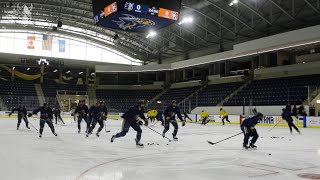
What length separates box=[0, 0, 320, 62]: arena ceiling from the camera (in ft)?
94.0

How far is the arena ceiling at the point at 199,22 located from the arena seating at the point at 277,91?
505 centimetres

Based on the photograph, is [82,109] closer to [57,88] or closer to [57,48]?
[57,48]

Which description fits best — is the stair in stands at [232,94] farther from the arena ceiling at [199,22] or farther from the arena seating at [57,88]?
the arena seating at [57,88]

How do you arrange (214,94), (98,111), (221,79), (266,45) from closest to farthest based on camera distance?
(98,111)
(266,45)
(214,94)
(221,79)

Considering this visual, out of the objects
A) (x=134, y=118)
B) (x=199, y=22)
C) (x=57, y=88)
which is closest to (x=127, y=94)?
(x=57, y=88)

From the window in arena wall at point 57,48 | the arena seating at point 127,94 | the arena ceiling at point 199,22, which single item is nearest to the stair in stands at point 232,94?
the arena ceiling at point 199,22

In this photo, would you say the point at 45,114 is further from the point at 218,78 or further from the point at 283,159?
the point at 218,78

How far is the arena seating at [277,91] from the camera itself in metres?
26.7

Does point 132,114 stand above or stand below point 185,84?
below

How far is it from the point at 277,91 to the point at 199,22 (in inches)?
451

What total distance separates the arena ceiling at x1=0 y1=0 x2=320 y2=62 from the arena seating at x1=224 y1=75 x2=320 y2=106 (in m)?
5.05

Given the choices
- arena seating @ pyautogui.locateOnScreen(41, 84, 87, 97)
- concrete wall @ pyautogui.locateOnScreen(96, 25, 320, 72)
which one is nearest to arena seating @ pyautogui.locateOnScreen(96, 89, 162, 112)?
arena seating @ pyautogui.locateOnScreen(41, 84, 87, 97)

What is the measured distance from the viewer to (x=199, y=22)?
1385 inches

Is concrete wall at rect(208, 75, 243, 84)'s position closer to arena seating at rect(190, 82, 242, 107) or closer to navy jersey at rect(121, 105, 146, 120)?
arena seating at rect(190, 82, 242, 107)
